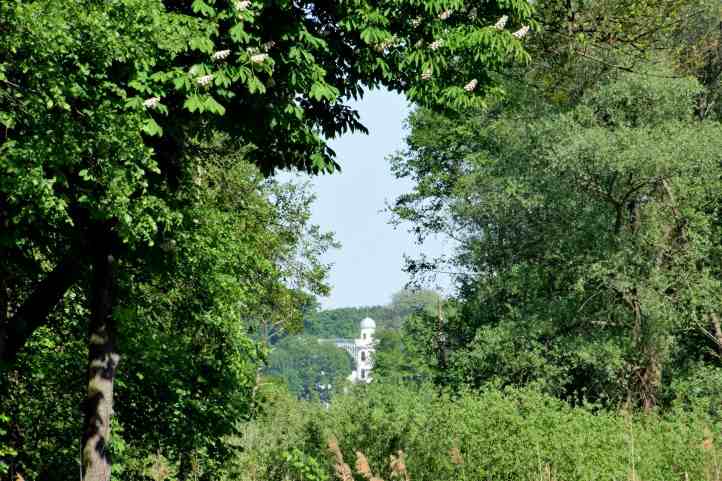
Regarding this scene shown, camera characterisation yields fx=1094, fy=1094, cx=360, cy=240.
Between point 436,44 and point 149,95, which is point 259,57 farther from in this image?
point 436,44

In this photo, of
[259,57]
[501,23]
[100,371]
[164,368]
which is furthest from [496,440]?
[259,57]

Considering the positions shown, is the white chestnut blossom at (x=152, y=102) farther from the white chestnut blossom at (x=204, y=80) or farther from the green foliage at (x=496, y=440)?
the green foliage at (x=496, y=440)

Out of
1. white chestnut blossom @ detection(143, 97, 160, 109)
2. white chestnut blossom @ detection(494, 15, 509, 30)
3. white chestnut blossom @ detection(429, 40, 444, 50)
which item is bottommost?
white chestnut blossom @ detection(143, 97, 160, 109)

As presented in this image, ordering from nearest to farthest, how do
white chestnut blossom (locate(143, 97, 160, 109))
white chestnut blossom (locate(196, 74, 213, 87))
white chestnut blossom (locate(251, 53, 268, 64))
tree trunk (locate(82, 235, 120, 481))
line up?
white chestnut blossom (locate(143, 97, 160, 109)) < white chestnut blossom (locate(196, 74, 213, 87)) < white chestnut blossom (locate(251, 53, 268, 64)) < tree trunk (locate(82, 235, 120, 481))

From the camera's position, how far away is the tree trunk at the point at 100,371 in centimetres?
1332

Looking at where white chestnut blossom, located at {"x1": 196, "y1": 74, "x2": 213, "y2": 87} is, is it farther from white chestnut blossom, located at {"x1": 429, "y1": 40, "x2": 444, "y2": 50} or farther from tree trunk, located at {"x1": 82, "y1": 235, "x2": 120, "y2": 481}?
white chestnut blossom, located at {"x1": 429, "y1": 40, "x2": 444, "y2": 50}

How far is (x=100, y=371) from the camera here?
538 inches

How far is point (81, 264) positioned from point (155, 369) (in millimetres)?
3517

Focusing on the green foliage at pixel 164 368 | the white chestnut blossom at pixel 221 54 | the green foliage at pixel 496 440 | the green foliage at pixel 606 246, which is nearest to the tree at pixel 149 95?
the white chestnut blossom at pixel 221 54

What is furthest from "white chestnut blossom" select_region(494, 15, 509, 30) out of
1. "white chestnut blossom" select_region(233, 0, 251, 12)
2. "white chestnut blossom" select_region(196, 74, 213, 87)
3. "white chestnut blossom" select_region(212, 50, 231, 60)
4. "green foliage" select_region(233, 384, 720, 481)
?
"green foliage" select_region(233, 384, 720, 481)

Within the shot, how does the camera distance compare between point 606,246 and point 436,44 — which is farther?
point 606,246

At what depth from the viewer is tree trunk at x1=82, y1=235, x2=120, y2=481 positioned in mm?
13320

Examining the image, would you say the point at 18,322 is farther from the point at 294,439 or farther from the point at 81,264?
the point at 294,439

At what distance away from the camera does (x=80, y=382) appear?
1648cm
